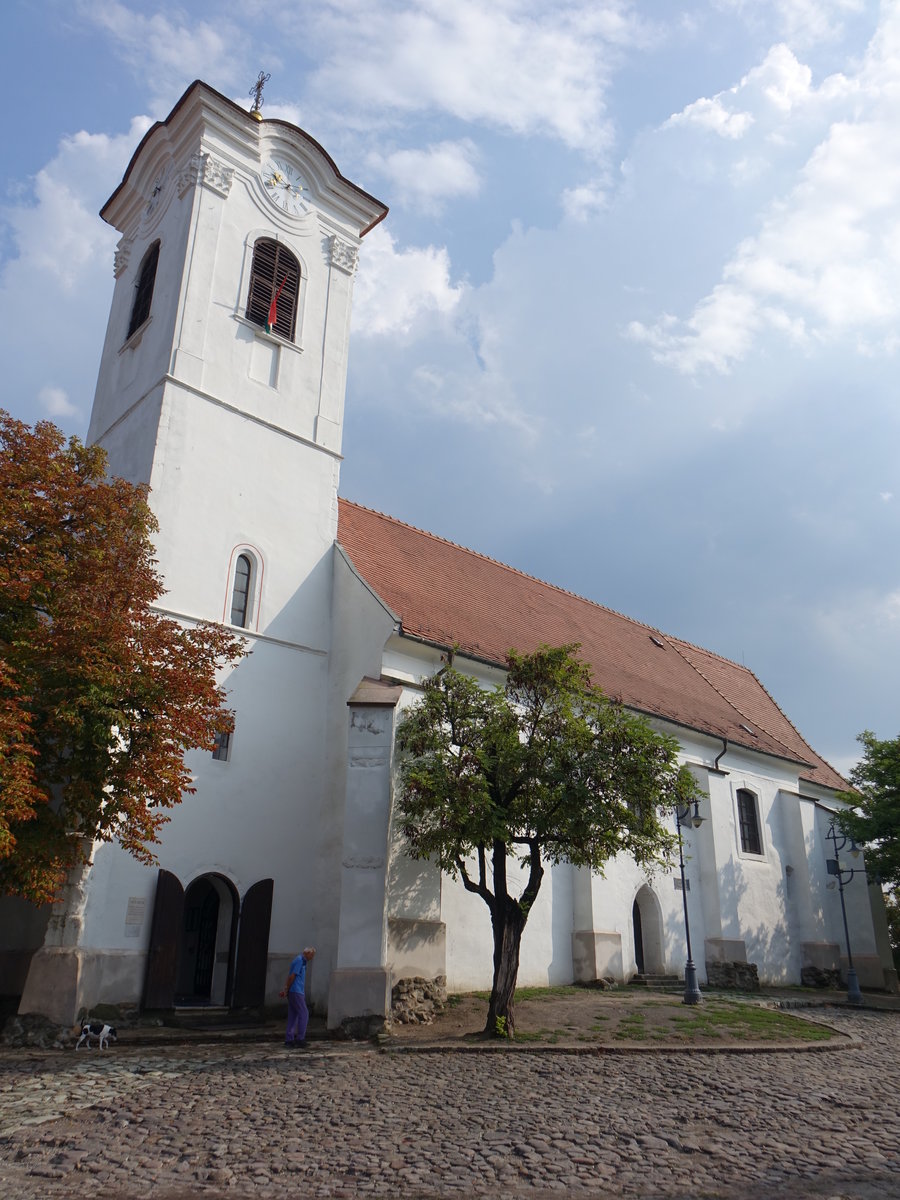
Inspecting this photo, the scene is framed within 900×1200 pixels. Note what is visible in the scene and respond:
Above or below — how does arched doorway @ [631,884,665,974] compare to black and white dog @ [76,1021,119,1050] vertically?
above

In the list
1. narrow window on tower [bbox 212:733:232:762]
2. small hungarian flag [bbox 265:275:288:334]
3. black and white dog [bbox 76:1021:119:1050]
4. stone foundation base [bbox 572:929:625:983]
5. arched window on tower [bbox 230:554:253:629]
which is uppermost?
small hungarian flag [bbox 265:275:288:334]

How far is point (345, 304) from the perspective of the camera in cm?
2008

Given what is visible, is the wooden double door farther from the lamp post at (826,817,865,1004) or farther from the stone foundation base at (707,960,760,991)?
the lamp post at (826,817,865,1004)

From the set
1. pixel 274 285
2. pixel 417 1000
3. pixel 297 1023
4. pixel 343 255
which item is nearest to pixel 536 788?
pixel 417 1000

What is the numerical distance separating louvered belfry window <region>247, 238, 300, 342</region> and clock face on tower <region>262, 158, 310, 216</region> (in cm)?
112

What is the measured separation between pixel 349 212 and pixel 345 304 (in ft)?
8.42

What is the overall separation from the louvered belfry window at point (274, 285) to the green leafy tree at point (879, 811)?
17222mm

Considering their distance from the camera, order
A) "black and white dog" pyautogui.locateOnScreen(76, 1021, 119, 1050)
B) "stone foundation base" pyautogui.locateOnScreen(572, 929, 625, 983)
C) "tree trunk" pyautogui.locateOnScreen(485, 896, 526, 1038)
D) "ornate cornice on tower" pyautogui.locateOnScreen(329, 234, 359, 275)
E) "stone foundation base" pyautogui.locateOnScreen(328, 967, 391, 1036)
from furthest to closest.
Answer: "ornate cornice on tower" pyautogui.locateOnScreen(329, 234, 359, 275), "stone foundation base" pyautogui.locateOnScreen(572, 929, 625, 983), "stone foundation base" pyautogui.locateOnScreen(328, 967, 391, 1036), "tree trunk" pyautogui.locateOnScreen(485, 896, 526, 1038), "black and white dog" pyautogui.locateOnScreen(76, 1021, 119, 1050)

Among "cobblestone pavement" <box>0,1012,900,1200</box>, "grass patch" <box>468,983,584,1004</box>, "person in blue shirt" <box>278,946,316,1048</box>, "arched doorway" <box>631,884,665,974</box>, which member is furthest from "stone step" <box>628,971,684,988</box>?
"person in blue shirt" <box>278,946,316,1048</box>

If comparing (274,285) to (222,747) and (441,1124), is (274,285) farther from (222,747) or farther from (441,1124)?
(441,1124)

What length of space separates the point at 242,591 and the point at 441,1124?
10403mm

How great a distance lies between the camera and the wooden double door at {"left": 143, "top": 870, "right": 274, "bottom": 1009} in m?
13.2

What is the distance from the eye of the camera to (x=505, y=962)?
12445 millimetres

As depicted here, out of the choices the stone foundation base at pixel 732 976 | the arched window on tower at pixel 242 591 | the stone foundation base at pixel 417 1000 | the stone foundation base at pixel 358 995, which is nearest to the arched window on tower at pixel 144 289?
the arched window on tower at pixel 242 591
